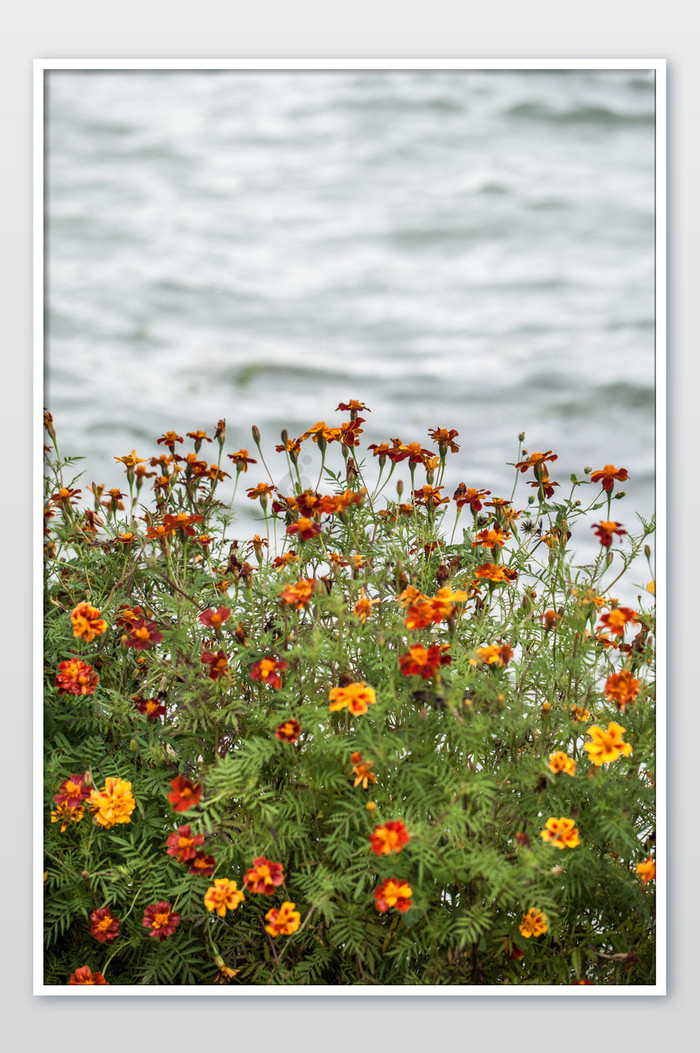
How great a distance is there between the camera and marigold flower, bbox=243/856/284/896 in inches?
48.4

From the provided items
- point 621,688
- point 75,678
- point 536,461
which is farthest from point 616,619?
point 75,678

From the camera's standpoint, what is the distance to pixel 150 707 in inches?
56.0

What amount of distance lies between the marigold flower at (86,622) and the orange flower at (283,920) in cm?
47

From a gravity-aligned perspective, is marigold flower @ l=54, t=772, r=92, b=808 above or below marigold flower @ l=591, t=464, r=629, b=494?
below

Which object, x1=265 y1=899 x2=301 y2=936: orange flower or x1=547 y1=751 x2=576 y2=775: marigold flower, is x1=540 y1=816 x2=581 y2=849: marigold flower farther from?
x1=265 y1=899 x2=301 y2=936: orange flower

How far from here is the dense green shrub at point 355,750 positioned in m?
1.32

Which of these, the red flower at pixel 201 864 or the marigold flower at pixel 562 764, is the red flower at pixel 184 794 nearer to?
the red flower at pixel 201 864

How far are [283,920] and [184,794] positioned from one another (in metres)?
0.22

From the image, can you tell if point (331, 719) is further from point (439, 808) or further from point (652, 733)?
point (652, 733)

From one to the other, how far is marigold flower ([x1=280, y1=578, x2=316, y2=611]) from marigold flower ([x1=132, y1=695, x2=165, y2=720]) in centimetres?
28

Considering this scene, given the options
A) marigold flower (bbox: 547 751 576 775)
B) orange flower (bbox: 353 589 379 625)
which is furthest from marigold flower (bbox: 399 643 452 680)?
marigold flower (bbox: 547 751 576 775)
